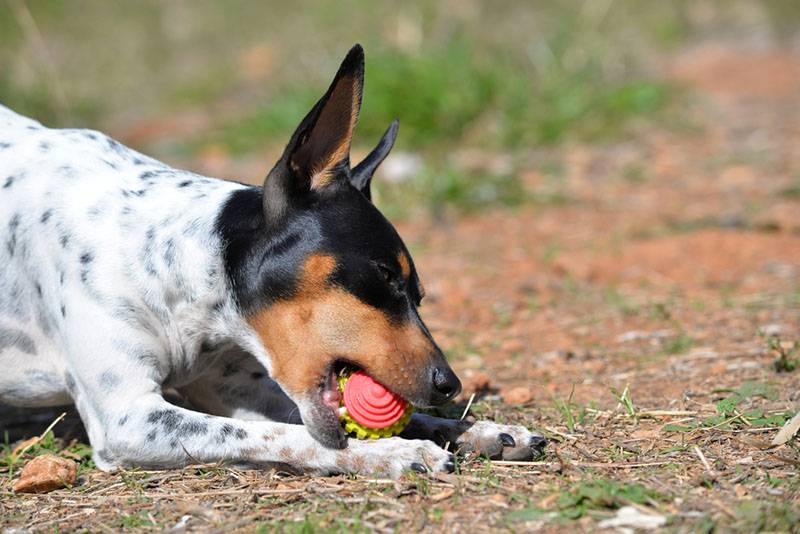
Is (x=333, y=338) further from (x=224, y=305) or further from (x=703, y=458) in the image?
(x=703, y=458)

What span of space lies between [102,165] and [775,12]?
36.6 ft

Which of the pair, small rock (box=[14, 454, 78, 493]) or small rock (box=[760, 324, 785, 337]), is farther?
small rock (box=[760, 324, 785, 337])

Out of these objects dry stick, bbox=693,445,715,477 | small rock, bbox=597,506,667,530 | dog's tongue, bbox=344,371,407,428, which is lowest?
small rock, bbox=597,506,667,530

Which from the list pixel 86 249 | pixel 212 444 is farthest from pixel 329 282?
pixel 86 249

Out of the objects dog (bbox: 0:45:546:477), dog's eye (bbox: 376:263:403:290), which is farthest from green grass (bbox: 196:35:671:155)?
dog's eye (bbox: 376:263:403:290)

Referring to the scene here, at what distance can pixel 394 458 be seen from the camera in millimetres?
3434

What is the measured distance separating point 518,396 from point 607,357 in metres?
0.79

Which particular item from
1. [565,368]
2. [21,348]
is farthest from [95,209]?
[565,368]

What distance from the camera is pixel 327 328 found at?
3.45 m

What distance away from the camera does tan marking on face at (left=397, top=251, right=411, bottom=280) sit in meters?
3.59

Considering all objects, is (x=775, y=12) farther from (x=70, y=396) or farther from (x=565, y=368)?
(x=70, y=396)

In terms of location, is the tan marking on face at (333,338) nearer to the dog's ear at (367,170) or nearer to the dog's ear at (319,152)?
the dog's ear at (319,152)

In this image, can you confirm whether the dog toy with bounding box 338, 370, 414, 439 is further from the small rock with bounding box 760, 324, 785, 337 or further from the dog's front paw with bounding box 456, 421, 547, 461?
the small rock with bounding box 760, 324, 785, 337

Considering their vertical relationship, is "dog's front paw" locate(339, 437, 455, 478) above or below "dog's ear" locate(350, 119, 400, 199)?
below
